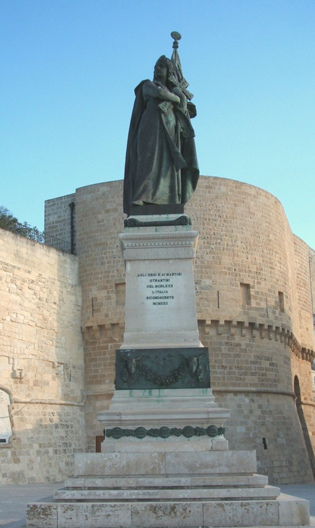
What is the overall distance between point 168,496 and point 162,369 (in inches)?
51.3

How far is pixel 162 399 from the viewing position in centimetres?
617

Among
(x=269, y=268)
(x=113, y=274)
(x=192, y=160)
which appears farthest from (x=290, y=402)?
(x=192, y=160)

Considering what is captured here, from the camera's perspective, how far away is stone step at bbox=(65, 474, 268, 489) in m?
5.42

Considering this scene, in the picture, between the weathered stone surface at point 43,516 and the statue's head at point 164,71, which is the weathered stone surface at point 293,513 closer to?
the weathered stone surface at point 43,516

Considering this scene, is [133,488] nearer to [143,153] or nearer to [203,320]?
[143,153]

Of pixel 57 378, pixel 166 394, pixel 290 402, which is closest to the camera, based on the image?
pixel 166 394

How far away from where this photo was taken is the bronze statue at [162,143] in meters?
7.17

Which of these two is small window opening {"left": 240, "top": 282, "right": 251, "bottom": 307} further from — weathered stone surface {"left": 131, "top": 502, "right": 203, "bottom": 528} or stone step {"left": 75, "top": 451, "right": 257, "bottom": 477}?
weathered stone surface {"left": 131, "top": 502, "right": 203, "bottom": 528}

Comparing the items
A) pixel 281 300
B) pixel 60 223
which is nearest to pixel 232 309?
pixel 281 300

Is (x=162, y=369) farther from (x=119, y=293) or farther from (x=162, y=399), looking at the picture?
(x=119, y=293)

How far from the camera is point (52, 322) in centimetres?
2123

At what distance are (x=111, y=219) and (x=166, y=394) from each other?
1667cm

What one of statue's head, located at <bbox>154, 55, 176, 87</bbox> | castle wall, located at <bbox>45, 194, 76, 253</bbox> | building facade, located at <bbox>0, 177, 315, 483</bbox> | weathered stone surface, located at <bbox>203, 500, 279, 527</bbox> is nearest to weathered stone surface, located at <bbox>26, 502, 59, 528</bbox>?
weathered stone surface, located at <bbox>203, 500, 279, 527</bbox>

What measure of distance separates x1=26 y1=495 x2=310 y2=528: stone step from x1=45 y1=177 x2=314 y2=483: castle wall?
16.1 m
